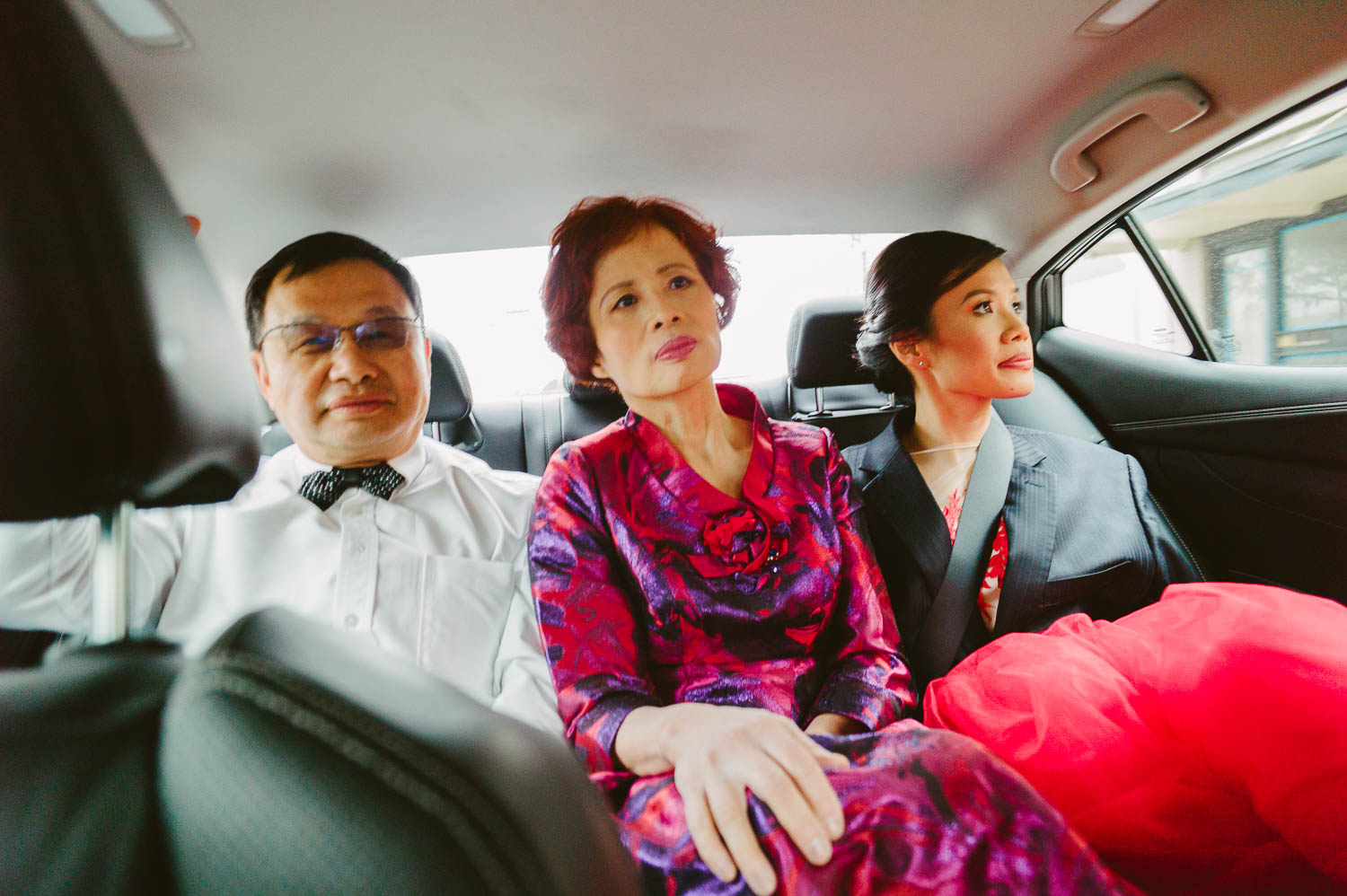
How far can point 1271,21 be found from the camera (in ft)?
4.16

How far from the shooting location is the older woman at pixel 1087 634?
0.81 metres

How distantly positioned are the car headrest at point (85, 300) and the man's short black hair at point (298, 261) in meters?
0.75

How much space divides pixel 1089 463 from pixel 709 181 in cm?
134

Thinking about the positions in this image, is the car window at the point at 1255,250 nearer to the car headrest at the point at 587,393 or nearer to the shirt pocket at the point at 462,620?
the car headrest at the point at 587,393

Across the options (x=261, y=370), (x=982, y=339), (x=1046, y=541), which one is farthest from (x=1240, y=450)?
(x=261, y=370)

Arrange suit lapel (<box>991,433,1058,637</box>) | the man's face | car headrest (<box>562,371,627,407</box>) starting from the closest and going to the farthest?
the man's face < suit lapel (<box>991,433,1058,637</box>) < car headrest (<box>562,371,627,407</box>)

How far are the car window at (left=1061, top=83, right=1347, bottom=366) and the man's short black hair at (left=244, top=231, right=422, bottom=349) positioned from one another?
6.87 ft

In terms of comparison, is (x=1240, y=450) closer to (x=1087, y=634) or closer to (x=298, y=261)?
(x=1087, y=634)

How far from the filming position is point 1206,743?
841 millimetres

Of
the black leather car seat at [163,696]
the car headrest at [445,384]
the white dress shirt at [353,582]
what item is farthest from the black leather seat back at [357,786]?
the car headrest at [445,384]

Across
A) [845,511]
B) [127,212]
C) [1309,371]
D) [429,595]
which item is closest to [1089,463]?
[1309,371]

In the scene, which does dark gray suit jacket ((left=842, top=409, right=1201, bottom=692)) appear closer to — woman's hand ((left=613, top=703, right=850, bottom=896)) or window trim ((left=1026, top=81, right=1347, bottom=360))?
window trim ((left=1026, top=81, right=1347, bottom=360))

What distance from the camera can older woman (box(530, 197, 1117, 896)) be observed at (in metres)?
0.62

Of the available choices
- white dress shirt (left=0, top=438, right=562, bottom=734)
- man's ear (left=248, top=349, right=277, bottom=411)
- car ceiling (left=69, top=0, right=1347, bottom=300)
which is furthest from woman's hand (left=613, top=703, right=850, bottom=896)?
car ceiling (left=69, top=0, right=1347, bottom=300)
